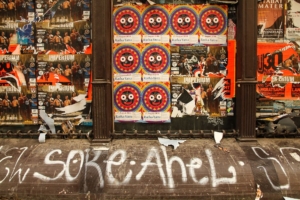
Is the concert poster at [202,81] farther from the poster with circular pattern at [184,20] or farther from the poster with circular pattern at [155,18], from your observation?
the poster with circular pattern at [155,18]

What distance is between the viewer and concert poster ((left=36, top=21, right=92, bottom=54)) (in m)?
5.73

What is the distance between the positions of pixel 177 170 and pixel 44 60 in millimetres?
3817

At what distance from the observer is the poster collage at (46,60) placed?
225 inches

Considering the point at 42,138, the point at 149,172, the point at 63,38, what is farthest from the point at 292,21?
the point at 42,138

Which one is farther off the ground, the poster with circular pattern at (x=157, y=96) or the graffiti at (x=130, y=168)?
the poster with circular pattern at (x=157, y=96)

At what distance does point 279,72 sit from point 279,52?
456 millimetres

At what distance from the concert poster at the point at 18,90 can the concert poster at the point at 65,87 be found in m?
0.18

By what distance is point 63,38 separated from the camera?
5.74 meters

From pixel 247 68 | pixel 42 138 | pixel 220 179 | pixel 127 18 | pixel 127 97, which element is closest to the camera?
pixel 220 179

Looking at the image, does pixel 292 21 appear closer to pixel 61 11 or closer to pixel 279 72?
pixel 279 72

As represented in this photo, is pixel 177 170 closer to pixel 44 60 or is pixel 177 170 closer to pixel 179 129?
pixel 179 129

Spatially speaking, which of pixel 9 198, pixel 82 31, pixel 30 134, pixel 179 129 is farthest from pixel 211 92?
pixel 9 198

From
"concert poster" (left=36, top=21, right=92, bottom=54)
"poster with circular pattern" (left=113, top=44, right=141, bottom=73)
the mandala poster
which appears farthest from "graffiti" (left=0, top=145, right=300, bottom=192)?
"concert poster" (left=36, top=21, right=92, bottom=54)

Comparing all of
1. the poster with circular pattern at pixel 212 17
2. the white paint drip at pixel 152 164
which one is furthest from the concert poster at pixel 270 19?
the white paint drip at pixel 152 164
